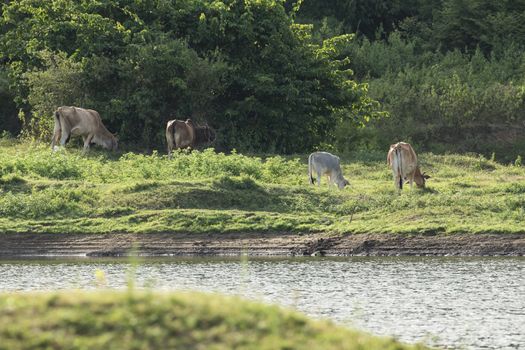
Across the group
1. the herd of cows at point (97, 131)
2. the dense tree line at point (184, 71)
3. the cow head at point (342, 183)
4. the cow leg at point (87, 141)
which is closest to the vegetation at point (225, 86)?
the dense tree line at point (184, 71)

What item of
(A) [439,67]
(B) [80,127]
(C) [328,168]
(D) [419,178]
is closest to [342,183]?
(C) [328,168]

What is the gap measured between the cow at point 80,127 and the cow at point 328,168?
688 cm

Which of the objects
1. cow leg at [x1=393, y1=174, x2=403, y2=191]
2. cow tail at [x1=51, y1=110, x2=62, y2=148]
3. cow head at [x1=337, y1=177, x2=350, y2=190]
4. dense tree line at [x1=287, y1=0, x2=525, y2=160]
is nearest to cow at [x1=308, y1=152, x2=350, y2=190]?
cow head at [x1=337, y1=177, x2=350, y2=190]

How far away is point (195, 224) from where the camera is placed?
2061 cm

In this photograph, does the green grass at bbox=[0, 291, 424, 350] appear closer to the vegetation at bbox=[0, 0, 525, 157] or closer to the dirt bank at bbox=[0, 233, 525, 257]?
the dirt bank at bbox=[0, 233, 525, 257]

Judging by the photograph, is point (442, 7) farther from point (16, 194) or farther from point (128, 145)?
point (16, 194)

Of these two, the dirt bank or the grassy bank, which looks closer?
the dirt bank

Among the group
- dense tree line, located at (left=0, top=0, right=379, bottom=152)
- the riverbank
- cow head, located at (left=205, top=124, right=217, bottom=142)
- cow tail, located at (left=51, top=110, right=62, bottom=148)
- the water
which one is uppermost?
dense tree line, located at (left=0, top=0, right=379, bottom=152)

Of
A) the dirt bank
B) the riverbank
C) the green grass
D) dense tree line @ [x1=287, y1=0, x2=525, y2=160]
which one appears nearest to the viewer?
the green grass

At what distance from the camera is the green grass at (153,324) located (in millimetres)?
6758

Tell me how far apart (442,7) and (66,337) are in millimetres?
36148

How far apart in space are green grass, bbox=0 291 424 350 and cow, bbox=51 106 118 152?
67.1 feet

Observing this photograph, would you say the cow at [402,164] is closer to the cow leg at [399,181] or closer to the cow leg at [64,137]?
the cow leg at [399,181]

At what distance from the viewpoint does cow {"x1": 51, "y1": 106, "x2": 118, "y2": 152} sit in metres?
27.7
